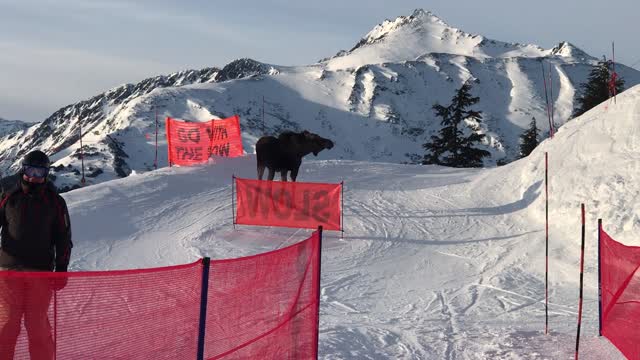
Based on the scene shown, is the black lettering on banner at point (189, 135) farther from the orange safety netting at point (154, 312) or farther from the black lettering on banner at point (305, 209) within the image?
the orange safety netting at point (154, 312)

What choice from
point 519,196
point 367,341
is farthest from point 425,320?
point 519,196

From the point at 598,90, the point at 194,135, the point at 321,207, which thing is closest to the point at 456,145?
the point at 598,90

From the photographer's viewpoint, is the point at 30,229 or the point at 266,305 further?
the point at 266,305

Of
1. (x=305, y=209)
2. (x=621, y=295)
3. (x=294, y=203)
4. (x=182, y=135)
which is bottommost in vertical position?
(x=621, y=295)

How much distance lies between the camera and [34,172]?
525 cm

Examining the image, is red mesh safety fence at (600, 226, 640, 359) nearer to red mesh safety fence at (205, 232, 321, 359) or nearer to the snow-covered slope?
the snow-covered slope

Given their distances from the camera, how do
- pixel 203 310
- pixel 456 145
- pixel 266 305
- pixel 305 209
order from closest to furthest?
pixel 203 310 < pixel 266 305 < pixel 305 209 < pixel 456 145

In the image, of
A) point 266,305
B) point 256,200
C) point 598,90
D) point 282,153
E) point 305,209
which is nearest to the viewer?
point 266,305

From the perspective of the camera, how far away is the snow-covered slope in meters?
8.34

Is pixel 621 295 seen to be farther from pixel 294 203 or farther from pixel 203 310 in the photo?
pixel 294 203

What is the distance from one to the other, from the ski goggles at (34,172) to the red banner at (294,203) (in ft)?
27.7

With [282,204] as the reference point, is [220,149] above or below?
above

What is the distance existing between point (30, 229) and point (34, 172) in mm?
461

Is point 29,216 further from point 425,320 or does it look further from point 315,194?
point 315,194
